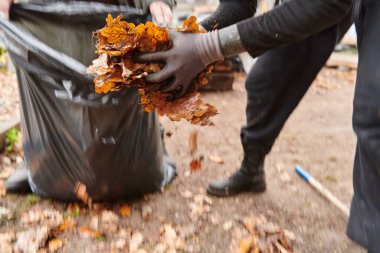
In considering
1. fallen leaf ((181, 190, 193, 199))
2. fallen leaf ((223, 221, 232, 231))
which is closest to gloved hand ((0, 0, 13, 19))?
fallen leaf ((181, 190, 193, 199))

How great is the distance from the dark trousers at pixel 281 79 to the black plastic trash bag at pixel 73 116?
594mm

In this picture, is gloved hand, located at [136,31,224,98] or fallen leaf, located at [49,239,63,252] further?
fallen leaf, located at [49,239,63,252]

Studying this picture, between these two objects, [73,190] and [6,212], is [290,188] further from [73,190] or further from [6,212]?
[6,212]

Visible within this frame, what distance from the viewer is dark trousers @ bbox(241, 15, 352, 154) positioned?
1.91m

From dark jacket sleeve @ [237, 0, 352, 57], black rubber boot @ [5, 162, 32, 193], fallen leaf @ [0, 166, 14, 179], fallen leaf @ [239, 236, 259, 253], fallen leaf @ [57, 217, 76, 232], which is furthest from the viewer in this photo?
fallen leaf @ [0, 166, 14, 179]

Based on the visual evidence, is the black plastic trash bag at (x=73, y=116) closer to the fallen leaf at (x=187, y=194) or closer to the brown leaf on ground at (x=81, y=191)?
the brown leaf on ground at (x=81, y=191)

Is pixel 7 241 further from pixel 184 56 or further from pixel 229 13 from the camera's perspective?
pixel 229 13

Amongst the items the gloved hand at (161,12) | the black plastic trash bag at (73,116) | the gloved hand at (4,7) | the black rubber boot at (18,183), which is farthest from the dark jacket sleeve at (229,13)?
the black rubber boot at (18,183)

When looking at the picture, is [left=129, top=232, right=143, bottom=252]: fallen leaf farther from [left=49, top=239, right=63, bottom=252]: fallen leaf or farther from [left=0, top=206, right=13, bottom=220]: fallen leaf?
[left=0, top=206, right=13, bottom=220]: fallen leaf

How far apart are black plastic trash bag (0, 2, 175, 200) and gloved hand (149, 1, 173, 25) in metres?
0.08

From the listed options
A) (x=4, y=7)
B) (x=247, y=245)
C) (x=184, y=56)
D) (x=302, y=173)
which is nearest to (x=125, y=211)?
(x=247, y=245)

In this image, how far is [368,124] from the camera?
1080mm

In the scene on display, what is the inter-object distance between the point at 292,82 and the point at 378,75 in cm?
97

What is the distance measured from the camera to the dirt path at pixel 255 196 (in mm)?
1895
